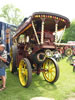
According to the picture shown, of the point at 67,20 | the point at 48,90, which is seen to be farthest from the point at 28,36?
the point at 48,90

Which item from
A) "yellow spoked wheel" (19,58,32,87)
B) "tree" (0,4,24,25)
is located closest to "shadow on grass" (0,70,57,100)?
"yellow spoked wheel" (19,58,32,87)

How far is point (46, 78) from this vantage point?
4.67 m

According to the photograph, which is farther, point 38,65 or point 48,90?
point 38,65

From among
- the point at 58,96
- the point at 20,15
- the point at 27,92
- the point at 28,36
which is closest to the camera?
the point at 58,96

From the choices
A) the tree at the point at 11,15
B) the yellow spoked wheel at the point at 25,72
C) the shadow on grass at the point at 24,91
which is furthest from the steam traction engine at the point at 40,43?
the tree at the point at 11,15

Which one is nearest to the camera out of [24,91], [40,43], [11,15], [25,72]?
[24,91]

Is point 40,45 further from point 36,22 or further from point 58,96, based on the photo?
point 58,96

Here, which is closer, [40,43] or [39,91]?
[39,91]

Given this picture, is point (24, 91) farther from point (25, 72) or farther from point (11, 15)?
point (11, 15)

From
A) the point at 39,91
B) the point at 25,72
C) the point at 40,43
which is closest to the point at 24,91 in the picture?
the point at 39,91

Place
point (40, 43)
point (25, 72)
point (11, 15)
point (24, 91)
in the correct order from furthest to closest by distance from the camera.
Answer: point (11, 15), point (25, 72), point (40, 43), point (24, 91)

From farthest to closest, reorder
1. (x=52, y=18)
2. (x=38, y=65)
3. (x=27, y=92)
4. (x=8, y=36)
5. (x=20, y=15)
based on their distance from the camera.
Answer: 1. (x=20, y=15)
2. (x=8, y=36)
3. (x=38, y=65)
4. (x=52, y=18)
5. (x=27, y=92)

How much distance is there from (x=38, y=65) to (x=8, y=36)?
145 inches

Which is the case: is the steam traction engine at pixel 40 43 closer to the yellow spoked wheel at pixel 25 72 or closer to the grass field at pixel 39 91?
the yellow spoked wheel at pixel 25 72
